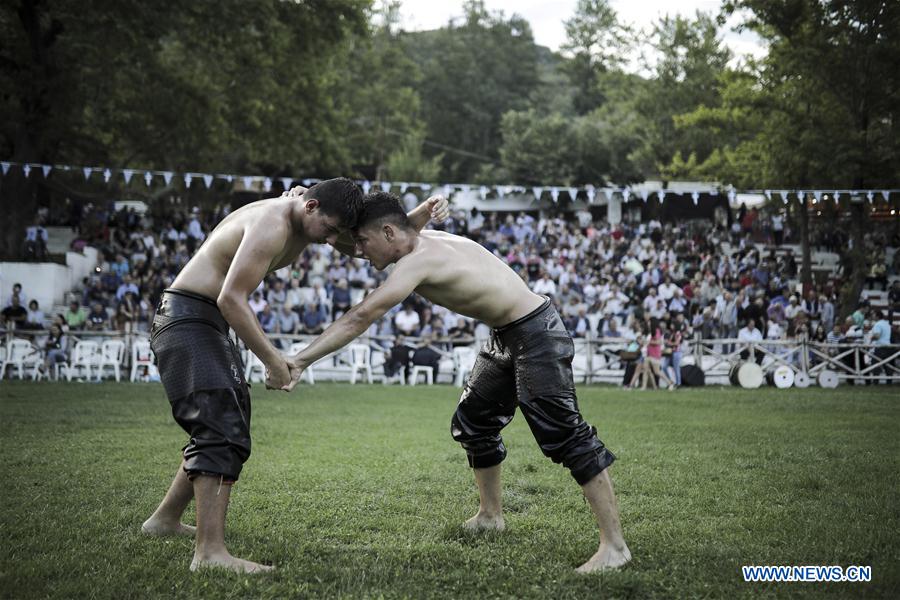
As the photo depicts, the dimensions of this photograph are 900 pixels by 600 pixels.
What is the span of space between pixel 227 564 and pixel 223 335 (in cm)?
124

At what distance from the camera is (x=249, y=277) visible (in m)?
4.55

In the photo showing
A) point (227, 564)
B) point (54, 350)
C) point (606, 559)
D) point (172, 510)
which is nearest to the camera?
point (227, 564)

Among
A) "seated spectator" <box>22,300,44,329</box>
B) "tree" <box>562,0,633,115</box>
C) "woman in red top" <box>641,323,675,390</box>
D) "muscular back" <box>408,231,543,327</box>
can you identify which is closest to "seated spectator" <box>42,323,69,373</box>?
"seated spectator" <box>22,300,44,329</box>

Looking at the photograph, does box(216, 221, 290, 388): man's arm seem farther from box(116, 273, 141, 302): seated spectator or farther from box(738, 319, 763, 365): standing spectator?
box(116, 273, 141, 302): seated spectator

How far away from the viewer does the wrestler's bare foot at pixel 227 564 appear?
4453 mm

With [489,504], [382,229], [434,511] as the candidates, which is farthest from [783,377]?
[382,229]

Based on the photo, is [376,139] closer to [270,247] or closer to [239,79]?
[239,79]

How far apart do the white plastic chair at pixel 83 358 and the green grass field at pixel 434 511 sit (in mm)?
7256

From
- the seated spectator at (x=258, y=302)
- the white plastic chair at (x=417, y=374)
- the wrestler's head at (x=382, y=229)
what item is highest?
the seated spectator at (x=258, y=302)

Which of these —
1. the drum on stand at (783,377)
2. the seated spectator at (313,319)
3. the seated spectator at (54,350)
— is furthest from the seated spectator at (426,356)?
the seated spectator at (54,350)

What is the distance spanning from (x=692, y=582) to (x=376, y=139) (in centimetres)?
4433

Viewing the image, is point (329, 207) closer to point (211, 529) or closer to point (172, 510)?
point (211, 529)

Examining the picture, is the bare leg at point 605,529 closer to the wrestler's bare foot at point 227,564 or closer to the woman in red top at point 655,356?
the wrestler's bare foot at point 227,564

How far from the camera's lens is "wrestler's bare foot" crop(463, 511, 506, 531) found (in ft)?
17.6
